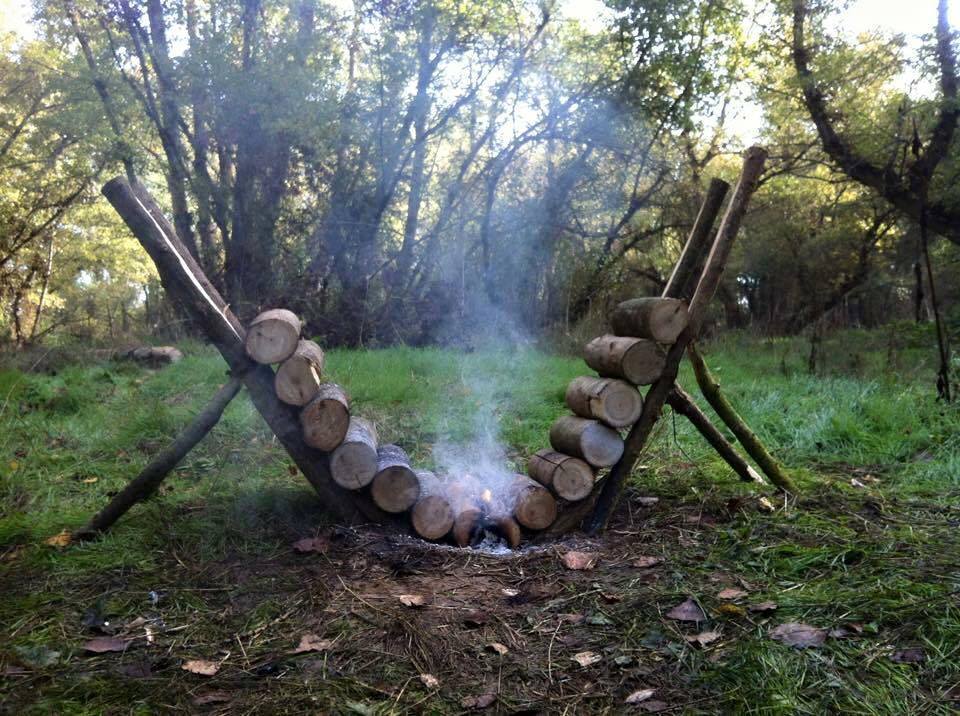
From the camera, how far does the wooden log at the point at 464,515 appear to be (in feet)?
12.3

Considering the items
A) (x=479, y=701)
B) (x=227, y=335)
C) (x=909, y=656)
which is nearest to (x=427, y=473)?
(x=227, y=335)

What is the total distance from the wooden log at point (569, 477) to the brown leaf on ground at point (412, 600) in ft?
3.37

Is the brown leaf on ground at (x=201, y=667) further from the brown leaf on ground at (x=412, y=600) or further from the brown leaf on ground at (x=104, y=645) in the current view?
the brown leaf on ground at (x=412, y=600)

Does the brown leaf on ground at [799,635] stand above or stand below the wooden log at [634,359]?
below

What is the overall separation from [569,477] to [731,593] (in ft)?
3.55

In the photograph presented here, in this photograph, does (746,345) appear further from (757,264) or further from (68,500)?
(68,500)

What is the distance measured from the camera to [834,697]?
217 cm

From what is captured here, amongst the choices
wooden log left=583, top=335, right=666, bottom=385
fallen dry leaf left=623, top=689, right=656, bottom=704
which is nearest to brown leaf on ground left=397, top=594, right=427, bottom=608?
fallen dry leaf left=623, top=689, right=656, bottom=704

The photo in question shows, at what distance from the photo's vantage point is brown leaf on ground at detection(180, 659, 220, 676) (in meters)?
2.43

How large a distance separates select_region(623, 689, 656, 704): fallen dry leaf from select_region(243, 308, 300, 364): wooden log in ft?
6.58

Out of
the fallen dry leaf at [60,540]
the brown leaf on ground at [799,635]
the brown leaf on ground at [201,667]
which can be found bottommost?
the brown leaf on ground at [201,667]

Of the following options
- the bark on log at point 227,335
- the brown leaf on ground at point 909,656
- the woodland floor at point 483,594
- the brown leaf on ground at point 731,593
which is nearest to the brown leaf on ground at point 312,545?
the woodland floor at point 483,594

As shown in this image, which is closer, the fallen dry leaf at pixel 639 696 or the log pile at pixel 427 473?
the fallen dry leaf at pixel 639 696

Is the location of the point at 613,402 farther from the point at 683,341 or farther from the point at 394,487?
the point at 394,487
